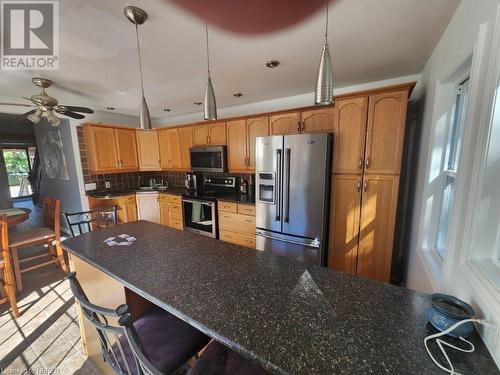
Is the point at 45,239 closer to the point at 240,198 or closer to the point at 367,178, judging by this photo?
the point at 240,198

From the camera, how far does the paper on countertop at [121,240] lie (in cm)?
145

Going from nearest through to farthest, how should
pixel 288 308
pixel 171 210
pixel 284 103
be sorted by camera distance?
pixel 288 308, pixel 284 103, pixel 171 210

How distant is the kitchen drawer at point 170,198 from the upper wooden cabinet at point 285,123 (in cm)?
203

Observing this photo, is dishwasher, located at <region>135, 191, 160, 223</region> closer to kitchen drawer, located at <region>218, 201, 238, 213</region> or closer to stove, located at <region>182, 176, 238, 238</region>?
stove, located at <region>182, 176, 238, 238</region>

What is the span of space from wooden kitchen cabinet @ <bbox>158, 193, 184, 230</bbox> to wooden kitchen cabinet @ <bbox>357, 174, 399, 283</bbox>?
110 inches

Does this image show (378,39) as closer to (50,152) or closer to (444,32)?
(444,32)

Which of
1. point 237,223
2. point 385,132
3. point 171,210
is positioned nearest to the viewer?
point 385,132

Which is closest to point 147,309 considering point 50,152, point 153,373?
point 153,373

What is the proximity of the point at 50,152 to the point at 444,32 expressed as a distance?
19.1 feet

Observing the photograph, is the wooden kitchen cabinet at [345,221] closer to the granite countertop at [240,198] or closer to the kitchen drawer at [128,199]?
the granite countertop at [240,198]

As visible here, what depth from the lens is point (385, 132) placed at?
1898mm

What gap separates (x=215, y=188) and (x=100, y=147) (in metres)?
2.07

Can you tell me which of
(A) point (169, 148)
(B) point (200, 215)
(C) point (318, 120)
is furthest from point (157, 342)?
(A) point (169, 148)

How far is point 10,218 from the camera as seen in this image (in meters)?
2.43
